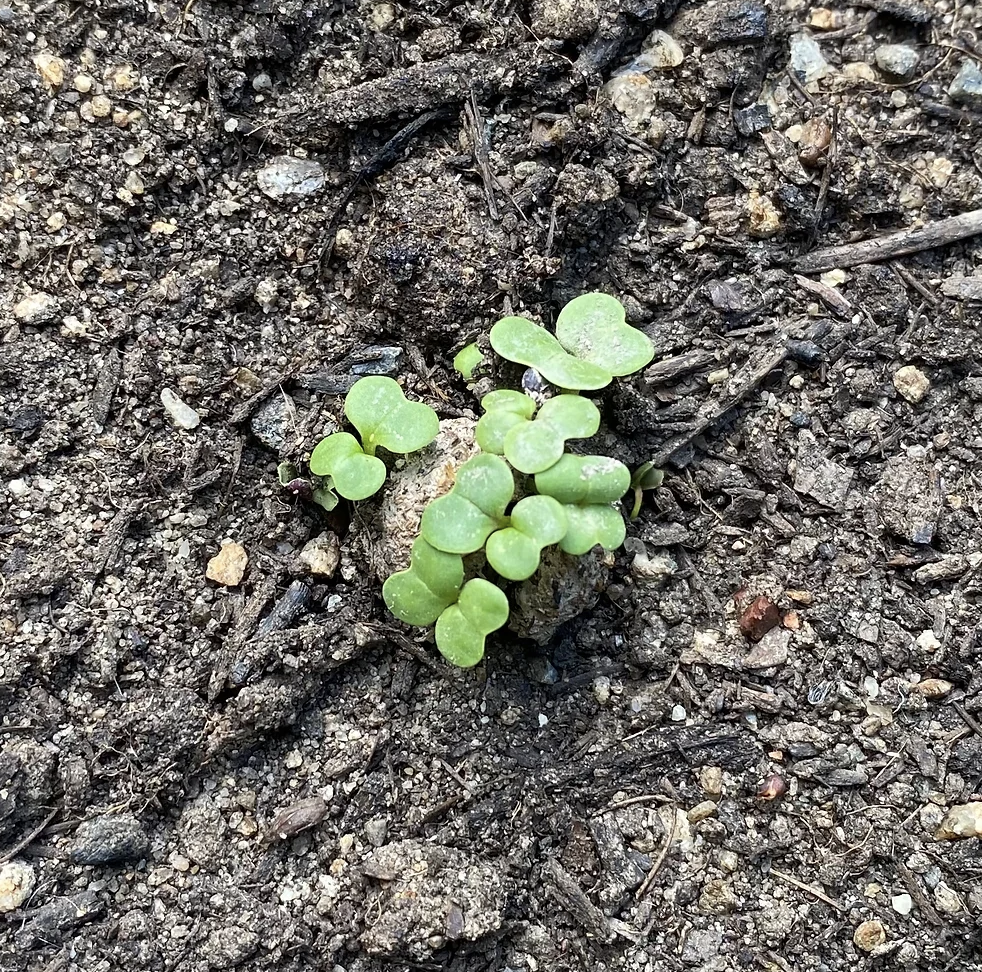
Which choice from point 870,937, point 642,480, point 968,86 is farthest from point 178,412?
point 968,86

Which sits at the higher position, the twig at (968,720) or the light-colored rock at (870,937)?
the twig at (968,720)

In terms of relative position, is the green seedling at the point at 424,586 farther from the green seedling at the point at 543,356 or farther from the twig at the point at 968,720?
the twig at the point at 968,720

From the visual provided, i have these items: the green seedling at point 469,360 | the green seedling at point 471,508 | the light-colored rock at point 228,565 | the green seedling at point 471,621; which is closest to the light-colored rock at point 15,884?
the light-colored rock at point 228,565

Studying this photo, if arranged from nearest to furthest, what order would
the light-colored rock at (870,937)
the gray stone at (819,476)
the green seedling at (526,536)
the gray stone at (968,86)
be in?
the green seedling at (526,536) → the light-colored rock at (870,937) → the gray stone at (819,476) → the gray stone at (968,86)

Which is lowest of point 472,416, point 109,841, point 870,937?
point 870,937

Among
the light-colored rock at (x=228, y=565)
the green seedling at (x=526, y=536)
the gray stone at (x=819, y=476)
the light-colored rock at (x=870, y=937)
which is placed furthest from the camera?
the gray stone at (x=819, y=476)

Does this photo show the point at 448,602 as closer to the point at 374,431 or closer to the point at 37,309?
the point at 374,431
